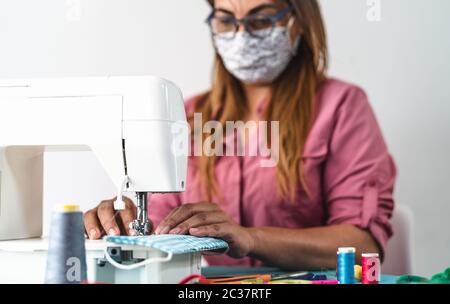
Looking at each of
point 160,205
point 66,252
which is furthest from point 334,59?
point 66,252

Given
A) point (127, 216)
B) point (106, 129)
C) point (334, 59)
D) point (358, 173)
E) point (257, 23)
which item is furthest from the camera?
point (334, 59)

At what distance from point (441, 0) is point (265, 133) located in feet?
2.98

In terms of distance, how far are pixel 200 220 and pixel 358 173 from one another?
0.95 metres

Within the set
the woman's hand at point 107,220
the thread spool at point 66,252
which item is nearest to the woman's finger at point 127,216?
the woman's hand at point 107,220

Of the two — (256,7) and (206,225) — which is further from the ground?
(256,7)

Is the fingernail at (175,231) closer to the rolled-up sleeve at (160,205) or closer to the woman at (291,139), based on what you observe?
the woman at (291,139)

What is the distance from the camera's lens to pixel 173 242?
1.33m

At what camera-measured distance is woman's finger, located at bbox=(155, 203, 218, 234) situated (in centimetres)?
155

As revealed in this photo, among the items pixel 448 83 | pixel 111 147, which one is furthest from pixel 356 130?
pixel 111 147

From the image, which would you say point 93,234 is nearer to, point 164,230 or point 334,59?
point 164,230

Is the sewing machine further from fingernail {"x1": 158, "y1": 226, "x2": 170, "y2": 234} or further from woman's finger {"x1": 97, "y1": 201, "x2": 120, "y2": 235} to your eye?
woman's finger {"x1": 97, "y1": 201, "x2": 120, "y2": 235}

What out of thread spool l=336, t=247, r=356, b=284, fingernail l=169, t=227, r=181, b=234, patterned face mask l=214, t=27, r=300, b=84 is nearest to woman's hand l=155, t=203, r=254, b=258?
fingernail l=169, t=227, r=181, b=234

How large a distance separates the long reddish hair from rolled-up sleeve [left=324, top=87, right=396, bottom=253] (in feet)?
0.35
